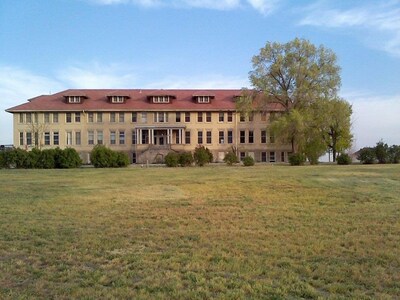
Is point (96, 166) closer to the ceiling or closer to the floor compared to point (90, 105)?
closer to the floor

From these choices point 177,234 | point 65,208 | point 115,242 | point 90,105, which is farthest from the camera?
point 90,105

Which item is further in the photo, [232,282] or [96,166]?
[96,166]

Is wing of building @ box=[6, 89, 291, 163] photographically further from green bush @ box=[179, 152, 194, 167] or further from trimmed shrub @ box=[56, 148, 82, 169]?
trimmed shrub @ box=[56, 148, 82, 169]

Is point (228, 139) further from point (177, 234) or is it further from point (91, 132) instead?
point (177, 234)

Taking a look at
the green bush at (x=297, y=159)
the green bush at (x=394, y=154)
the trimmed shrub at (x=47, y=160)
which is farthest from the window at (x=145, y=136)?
the green bush at (x=394, y=154)

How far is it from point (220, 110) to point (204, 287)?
59041 mm

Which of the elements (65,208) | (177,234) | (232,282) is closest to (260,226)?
(177,234)

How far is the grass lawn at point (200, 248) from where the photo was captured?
495cm

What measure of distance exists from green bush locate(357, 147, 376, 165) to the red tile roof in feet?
48.9

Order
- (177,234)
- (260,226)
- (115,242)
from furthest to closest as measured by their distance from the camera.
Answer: (260,226), (177,234), (115,242)

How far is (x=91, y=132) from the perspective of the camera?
6347 cm

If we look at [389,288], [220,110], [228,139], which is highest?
[220,110]

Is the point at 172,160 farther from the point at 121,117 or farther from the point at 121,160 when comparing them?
the point at 121,117

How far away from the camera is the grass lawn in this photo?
4.95 m
